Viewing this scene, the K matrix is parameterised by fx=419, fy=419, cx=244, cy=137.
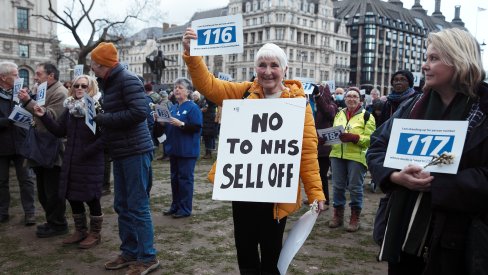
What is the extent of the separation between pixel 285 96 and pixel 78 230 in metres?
3.60

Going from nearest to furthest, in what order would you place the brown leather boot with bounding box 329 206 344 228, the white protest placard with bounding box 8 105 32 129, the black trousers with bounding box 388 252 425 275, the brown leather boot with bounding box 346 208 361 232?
the black trousers with bounding box 388 252 425 275
the white protest placard with bounding box 8 105 32 129
the brown leather boot with bounding box 346 208 361 232
the brown leather boot with bounding box 329 206 344 228

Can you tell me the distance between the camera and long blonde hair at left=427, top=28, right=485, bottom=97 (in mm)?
2258

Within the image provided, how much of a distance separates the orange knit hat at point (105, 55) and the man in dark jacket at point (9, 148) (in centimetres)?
264

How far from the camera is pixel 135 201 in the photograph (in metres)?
4.26

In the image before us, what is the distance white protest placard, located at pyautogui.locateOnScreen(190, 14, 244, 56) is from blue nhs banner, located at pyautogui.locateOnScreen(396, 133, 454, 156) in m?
1.48

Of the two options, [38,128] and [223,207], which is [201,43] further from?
[223,207]

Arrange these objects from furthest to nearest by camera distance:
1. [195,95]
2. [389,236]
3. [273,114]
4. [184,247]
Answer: [195,95], [184,247], [273,114], [389,236]

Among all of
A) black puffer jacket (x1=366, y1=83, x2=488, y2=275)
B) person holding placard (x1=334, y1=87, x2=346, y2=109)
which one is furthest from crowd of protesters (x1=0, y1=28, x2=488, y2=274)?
person holding placard (x1=334, y1=87, x2=346, y2=109)

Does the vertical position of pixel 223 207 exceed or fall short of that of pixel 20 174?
it falls short

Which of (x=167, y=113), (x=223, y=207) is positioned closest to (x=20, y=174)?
(x=167, y=113)

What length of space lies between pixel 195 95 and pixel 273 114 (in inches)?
448

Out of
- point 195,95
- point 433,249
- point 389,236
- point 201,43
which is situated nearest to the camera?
point 433,249

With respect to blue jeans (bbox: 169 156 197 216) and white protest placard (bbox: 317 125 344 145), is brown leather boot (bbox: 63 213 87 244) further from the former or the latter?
white protest placard (bbox: 317 125 344 145)

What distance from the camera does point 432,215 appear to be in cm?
234
